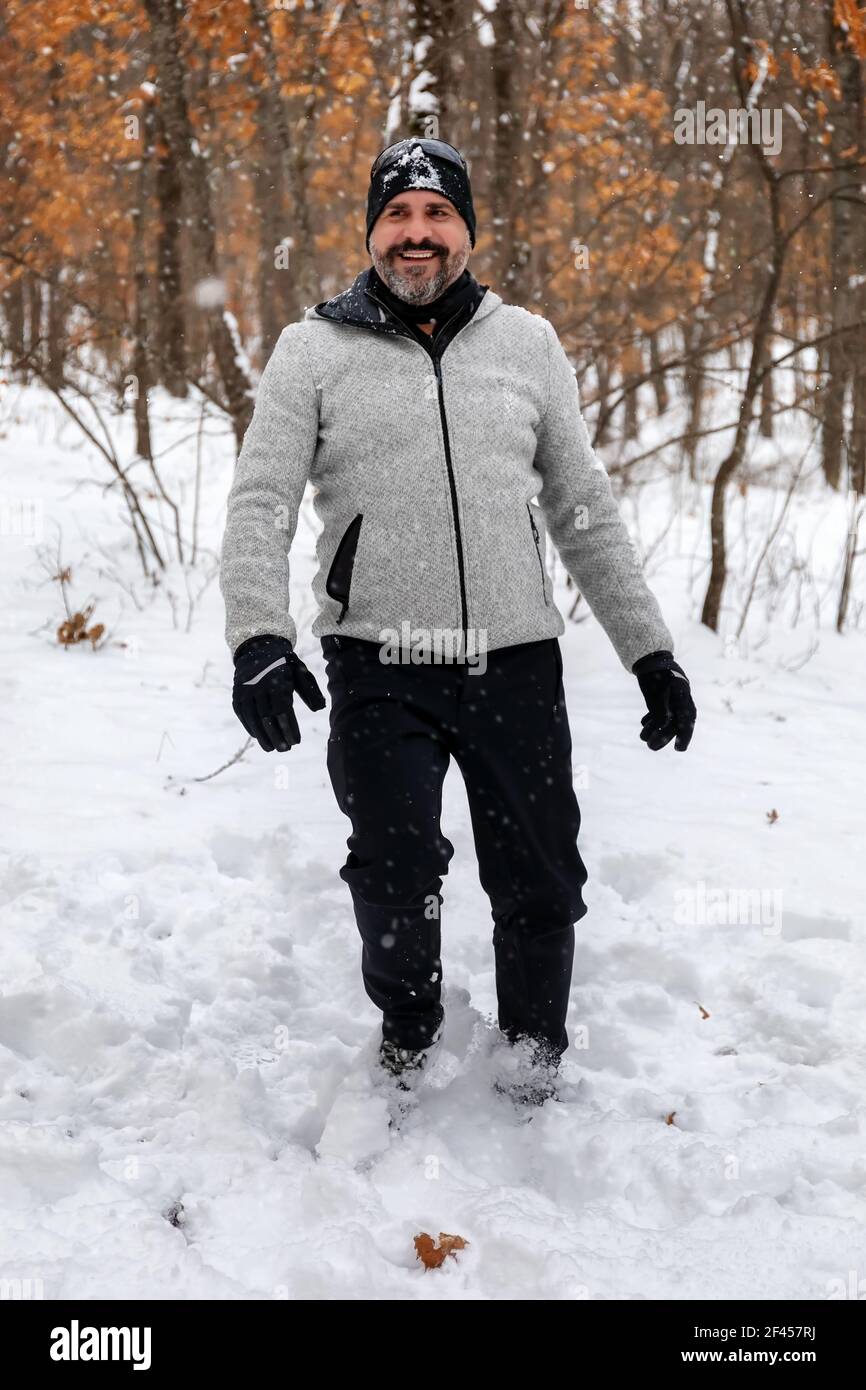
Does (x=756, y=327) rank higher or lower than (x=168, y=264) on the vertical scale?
lower

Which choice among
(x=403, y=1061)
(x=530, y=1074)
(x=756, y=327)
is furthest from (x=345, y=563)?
(x=756, y=327)

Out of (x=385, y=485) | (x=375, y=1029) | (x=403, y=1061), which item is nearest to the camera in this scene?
(x=385, y=485)

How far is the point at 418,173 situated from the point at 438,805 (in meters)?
1.41

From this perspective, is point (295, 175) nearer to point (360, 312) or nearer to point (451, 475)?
point (360, 312)

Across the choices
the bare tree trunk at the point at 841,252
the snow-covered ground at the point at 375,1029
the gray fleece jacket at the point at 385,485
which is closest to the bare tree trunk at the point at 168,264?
the bare tree trunk at the point at 841,252

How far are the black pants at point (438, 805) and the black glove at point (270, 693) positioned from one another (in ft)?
0.73

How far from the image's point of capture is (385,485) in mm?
2221

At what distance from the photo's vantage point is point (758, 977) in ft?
10.3

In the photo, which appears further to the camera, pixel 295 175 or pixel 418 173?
pixel 295 175

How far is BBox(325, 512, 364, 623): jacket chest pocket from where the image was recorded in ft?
7.34

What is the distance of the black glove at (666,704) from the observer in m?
2.46

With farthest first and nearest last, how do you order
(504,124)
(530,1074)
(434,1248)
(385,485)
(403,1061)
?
1. (504,124)
2. (530,1074)
3. (403,1061)
4. (385,485)
5. (434,1248)

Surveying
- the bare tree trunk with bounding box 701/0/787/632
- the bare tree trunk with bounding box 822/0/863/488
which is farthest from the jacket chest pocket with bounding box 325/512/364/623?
the bare tree trunk with bounding box 701/0/787/632

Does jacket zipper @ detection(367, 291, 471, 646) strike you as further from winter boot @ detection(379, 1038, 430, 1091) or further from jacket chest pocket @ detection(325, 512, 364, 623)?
winter boot @ detection(379, 1038, 430, 1091)
